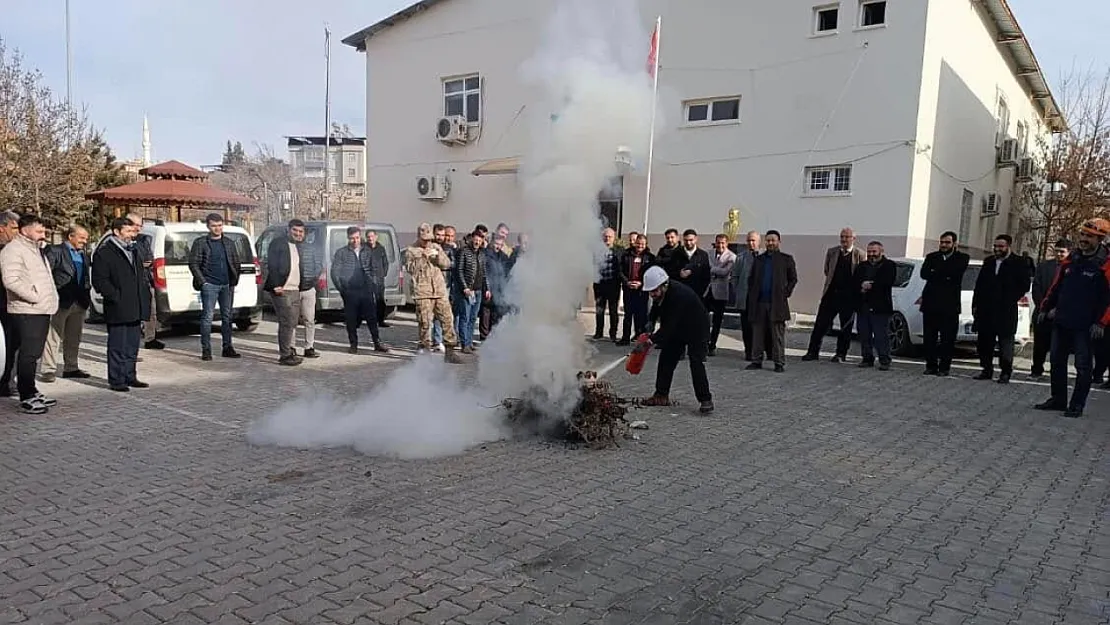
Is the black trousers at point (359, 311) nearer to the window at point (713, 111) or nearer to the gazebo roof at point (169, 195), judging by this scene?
the gazebo roof at point (169, 195)

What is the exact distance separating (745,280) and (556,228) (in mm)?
5318

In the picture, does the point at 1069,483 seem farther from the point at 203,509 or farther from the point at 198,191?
the point at 198,191

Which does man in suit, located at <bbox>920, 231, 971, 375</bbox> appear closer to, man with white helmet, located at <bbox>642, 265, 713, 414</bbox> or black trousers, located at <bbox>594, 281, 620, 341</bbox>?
man with white helmet, located at <bbox>642, 265, 713, 414</bbox>

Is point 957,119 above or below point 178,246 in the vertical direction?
above

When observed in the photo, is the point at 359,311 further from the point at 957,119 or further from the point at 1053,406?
the point at 957,119

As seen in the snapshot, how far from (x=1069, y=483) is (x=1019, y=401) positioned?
10.8ft

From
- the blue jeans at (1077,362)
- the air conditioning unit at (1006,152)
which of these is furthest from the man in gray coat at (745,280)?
the air conditioning unit at (1006,152)

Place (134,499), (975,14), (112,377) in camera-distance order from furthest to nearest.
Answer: (975,14), (112,377), (134,499)

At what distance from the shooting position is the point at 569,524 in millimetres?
4531

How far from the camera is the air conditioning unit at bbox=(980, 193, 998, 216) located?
22.1 metres

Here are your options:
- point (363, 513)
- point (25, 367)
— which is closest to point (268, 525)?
point (363, 513)

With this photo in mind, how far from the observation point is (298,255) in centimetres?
1002

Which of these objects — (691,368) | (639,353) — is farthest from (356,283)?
(691,368)

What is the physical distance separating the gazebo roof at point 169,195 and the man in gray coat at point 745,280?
1329 centimetres
